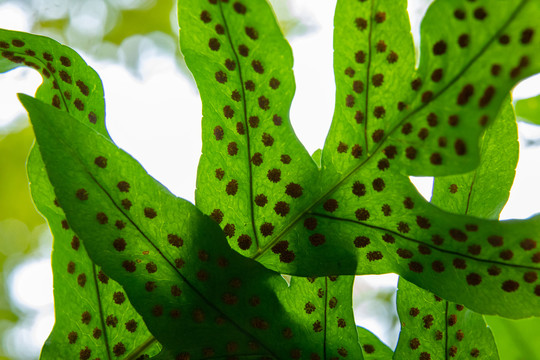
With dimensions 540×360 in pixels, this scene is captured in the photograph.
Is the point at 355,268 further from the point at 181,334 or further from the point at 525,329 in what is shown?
the point at 525,329

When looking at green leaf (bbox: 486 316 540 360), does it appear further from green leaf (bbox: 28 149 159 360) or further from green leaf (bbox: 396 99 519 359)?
green leaf (bbox: 28 149 159 360)

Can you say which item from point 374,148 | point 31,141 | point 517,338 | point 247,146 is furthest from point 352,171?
point 31,141

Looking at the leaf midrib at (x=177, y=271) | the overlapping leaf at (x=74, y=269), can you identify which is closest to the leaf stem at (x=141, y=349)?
the overlapping leaf at (x=74, y=269)

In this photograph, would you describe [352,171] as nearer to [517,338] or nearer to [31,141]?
[517,338]

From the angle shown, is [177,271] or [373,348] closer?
[177,271]

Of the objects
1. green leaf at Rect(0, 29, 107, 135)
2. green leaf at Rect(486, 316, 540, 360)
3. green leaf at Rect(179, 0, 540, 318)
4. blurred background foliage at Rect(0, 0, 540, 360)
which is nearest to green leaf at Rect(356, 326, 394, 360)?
green leaf at Rect(179, 0, 540, 318)
